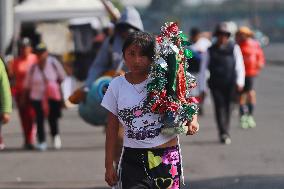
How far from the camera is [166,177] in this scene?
22.3 feet

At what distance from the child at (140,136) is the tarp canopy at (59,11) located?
16669 mm

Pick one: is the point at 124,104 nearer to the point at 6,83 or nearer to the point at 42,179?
the point at 6,83

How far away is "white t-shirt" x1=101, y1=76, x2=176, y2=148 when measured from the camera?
6793mm

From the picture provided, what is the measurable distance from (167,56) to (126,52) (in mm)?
260

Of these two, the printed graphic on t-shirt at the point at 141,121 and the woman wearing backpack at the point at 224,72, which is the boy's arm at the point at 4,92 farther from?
the woman wearing backpack at the point at 224,72

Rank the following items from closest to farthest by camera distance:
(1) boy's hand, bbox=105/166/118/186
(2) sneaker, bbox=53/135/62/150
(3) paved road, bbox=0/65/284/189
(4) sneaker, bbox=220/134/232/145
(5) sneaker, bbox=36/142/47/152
Result: 1. (1) boy's hand, bbox=105/166/118/186
2. (3) paved road, bbox=0/65/284/189
3. (5) sneaker, bbox=36/142/47/152
4. (4) sneaker, bbox=220/134/232/145
5. (2) sneaker, bbox=53/135/62/150

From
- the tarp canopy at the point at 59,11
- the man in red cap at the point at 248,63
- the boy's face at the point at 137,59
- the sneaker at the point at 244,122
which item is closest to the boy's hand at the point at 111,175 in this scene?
the boy's face at the point at 137,59

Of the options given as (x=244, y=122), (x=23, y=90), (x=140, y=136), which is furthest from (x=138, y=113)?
(x=244, y=122)

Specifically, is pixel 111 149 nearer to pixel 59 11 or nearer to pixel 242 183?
pixel 242 183

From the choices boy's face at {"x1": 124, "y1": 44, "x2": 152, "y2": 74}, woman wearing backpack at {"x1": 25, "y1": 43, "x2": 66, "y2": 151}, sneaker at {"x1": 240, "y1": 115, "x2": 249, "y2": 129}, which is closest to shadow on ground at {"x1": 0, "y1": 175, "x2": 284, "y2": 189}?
boy's face at {"x1": 124, "y1": 44, "x2": 152, "y2": 74}

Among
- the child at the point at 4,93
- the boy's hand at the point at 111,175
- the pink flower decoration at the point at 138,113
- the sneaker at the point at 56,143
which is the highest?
the pink flower decoration at the point at 138,113

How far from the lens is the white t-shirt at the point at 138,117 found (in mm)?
6793

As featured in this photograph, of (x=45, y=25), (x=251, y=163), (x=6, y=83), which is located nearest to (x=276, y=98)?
(x=45, y=25)

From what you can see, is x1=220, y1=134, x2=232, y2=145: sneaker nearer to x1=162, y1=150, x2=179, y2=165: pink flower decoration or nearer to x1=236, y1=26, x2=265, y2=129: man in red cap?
x1=236, y1=26, x2=265, y2=129: man in red cap
